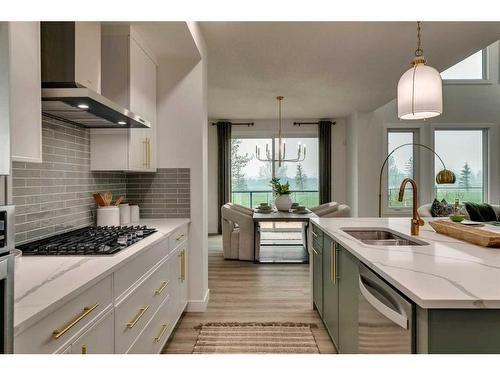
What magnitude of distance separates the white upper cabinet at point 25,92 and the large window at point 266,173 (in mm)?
6496

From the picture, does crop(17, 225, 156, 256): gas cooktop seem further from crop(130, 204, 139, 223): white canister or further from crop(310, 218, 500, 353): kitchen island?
crop(310, 218, 500, 353): kitchen island

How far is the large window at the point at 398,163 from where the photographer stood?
7227 mm

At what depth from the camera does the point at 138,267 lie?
177 cm

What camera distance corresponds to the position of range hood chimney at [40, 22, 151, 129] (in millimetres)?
1734

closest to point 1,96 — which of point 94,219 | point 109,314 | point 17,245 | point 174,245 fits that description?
point 109,314

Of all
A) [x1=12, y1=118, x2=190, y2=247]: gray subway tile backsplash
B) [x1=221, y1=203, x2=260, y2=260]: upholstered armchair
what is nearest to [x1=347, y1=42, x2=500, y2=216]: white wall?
[x1=221, y1=203, x2=260, y2=260]: upholstered armchair

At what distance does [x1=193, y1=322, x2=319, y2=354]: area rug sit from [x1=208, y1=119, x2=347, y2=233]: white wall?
5.12m

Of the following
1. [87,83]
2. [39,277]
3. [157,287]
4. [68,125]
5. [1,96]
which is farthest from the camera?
[68,125]

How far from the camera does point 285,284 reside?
4.01m

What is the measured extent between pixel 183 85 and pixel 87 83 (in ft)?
4.29

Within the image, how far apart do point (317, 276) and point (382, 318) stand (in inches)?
65.3

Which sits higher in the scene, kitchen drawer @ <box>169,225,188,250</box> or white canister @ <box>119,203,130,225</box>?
white canister @ <box>119,203,130,225</box>

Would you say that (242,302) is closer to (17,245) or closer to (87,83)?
(17,245)
